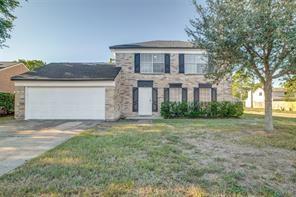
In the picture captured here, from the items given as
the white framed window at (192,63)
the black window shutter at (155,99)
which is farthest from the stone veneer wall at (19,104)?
the white framed window at (192,63)

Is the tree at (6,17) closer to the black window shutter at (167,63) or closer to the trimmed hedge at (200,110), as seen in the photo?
the black window shutter at (167,63)

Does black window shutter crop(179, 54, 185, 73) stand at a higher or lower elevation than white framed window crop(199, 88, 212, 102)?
higher

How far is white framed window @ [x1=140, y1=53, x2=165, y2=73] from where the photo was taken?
1861 cm

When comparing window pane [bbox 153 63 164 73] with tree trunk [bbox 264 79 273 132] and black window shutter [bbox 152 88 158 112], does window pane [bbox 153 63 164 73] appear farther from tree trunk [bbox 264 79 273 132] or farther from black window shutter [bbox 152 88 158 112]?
tree trunk [bbox 264 79 273 132]

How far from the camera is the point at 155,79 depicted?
1855cm

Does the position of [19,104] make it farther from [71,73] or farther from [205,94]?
[205,94]

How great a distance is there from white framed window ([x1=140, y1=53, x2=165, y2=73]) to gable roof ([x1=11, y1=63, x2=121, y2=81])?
6.29ft

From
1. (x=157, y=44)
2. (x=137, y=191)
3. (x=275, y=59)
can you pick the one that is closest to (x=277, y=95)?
(x=157, y=44)

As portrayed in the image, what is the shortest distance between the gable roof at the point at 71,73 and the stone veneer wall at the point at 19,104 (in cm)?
77

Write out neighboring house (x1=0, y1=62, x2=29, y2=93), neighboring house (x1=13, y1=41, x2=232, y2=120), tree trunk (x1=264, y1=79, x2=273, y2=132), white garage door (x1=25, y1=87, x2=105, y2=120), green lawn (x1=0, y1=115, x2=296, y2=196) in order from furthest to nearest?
1. neighboring house (x1=0, y1=62, x2=29, y2=93)
2. neighboring house (x1=13, y1=41, x2=232, y2=120)
3. white garage door (x1=25, y1=87, x2=105, y2=120)
4. tree trunk (x1=264, y1=79, x2=273, y2=132)
5. green lawn (x1=0, y1=115, x2=296, y2=196)

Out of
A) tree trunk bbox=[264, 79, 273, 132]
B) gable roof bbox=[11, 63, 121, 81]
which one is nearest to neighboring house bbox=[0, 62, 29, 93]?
gable roof bbox=[11, 63, 121, 81]

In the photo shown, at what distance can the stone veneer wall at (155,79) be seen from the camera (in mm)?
18375

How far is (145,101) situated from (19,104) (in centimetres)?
849

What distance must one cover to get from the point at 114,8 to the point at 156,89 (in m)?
7.29
